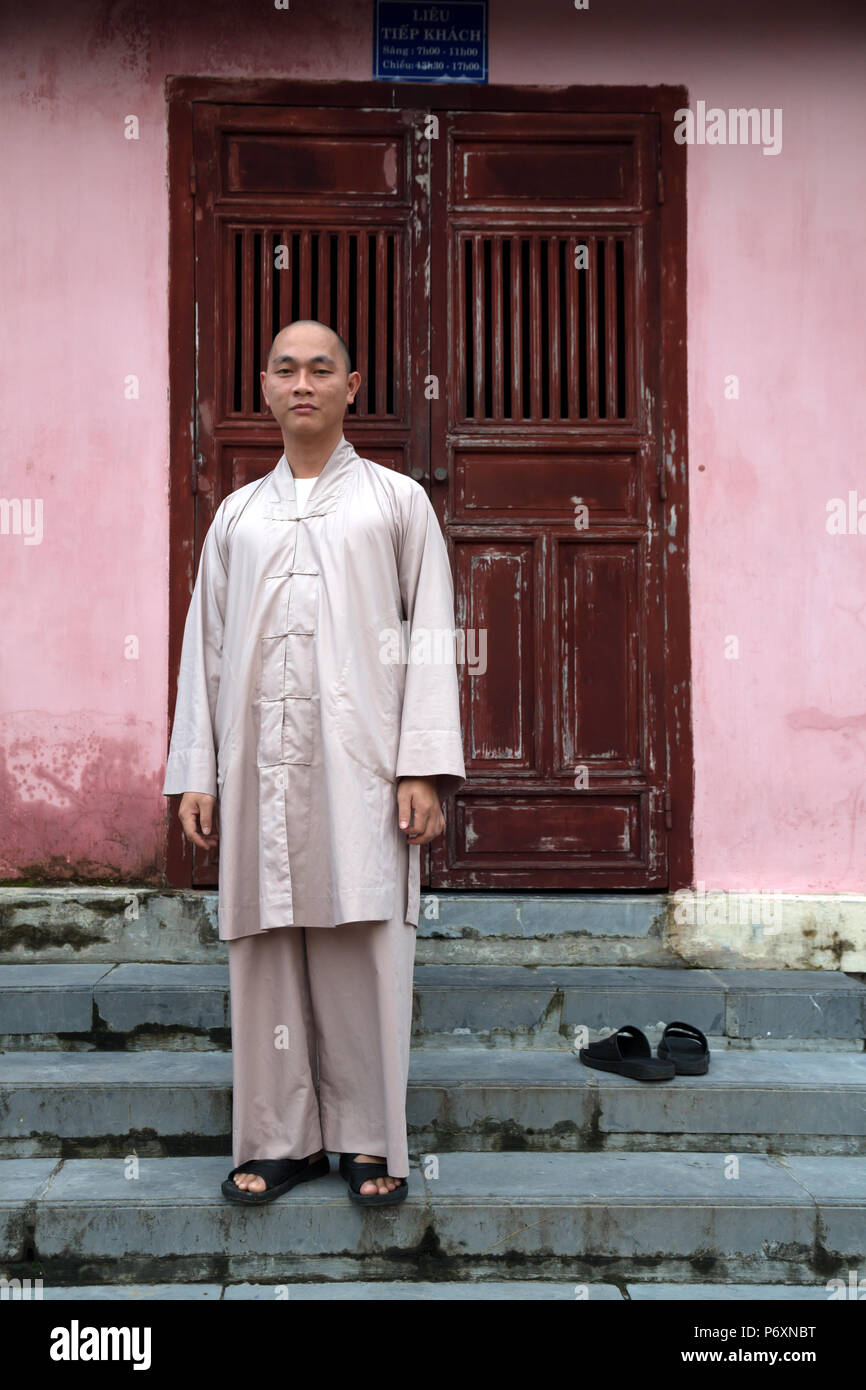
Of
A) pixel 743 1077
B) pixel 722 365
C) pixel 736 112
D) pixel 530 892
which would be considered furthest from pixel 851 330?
pixel 743 1077

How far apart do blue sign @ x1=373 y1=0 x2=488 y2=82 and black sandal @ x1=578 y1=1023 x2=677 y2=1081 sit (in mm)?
3589

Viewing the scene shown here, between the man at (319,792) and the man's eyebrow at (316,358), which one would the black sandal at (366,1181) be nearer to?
the man at (319,792)

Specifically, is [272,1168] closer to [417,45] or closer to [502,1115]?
[502,1115]

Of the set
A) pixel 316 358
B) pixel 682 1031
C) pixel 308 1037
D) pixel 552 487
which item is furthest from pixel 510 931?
pixel 316 358

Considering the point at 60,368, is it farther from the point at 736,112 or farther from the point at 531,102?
the point at 736,112

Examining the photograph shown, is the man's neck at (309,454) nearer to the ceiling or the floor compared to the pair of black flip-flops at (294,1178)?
nearer to the ceiling

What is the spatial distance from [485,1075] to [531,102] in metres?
3.60

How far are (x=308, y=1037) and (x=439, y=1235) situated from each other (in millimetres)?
571

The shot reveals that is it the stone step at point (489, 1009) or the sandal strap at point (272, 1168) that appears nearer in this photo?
the sandal strap at point (272, 1168)

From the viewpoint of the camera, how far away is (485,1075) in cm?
352

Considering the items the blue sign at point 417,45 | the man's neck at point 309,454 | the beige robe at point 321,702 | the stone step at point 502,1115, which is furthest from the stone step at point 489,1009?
the blue sign at point 417,45

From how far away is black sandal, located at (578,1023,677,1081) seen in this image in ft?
11.3

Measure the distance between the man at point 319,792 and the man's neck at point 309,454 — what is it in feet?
0.08

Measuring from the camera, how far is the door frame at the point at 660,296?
15.0 ft
